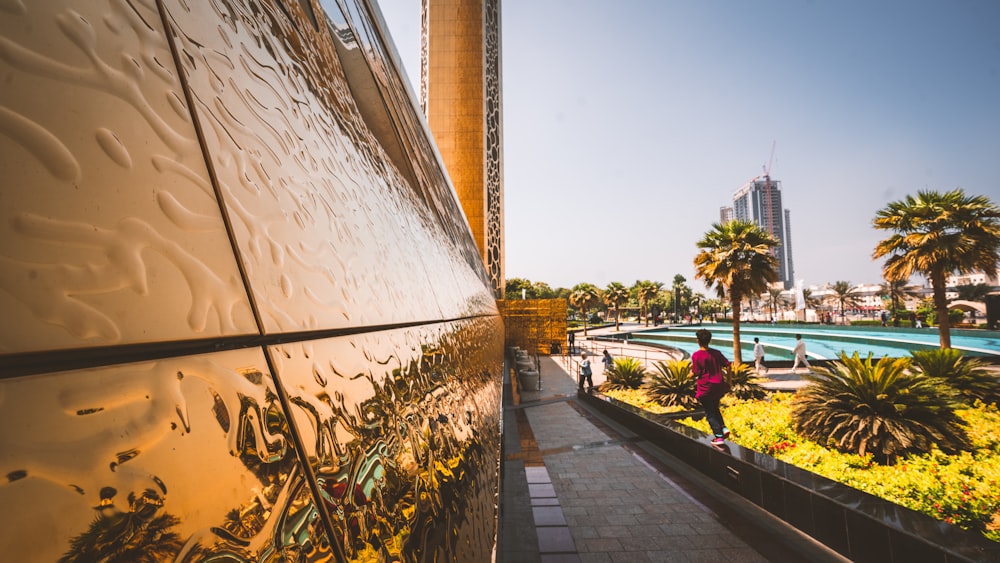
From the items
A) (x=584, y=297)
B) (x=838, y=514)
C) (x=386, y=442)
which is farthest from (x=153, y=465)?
(x=584, y=297)

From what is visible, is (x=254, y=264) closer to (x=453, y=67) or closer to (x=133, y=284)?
(x=133, y=284)

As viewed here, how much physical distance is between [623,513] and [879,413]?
3.77 meters

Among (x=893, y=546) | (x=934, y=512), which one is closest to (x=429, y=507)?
(x=893, y=546)

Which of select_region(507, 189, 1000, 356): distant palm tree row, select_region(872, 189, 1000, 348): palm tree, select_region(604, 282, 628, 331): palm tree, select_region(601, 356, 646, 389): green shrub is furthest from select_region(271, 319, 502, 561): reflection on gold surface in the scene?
select_region(604, 282, 628, 331): palm tree

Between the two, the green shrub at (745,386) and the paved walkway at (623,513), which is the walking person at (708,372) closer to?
the paved walkway at (623,513)

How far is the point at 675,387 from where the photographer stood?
32.5 feet

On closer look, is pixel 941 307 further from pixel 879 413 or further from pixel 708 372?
pixel 708 372

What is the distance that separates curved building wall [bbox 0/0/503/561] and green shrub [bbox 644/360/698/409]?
9909 millimetres

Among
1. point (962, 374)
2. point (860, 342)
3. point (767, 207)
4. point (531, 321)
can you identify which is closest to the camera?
point (962, 374)

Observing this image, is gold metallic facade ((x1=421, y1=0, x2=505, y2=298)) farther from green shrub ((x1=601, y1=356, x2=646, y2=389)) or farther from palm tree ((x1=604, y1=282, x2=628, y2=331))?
palm tree ((x1=604, y1=282, x2=628, y2=331))

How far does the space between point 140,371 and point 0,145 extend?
172 mm

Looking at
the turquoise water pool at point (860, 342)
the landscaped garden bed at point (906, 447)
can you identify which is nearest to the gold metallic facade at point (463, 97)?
the landscaped garden bed at point (906, 447)

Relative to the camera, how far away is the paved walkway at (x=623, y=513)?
4207 mm

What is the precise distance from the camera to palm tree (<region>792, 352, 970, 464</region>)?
536 centimetres
